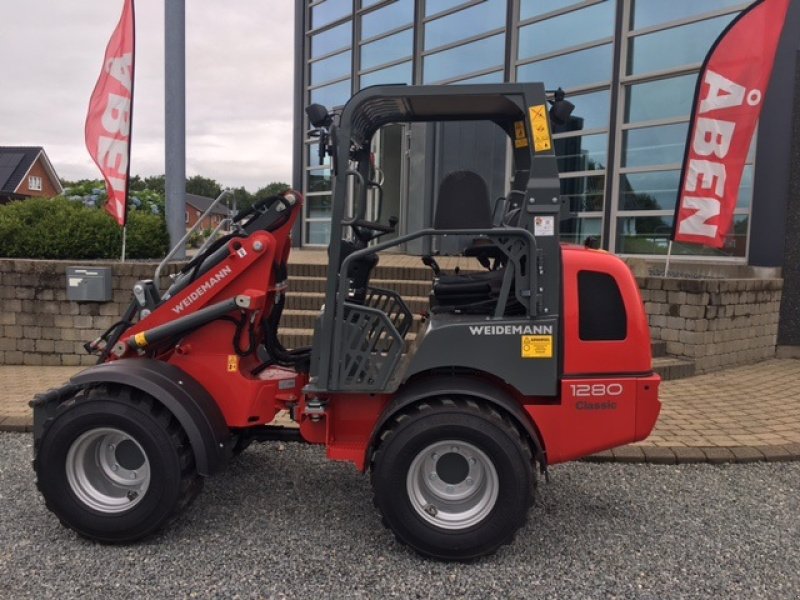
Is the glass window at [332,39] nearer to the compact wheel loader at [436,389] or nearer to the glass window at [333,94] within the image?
the glass window at [333,94]

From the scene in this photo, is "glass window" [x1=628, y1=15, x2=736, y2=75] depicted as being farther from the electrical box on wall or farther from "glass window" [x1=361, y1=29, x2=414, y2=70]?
the electrical box on wall

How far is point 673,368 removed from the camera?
6746mm

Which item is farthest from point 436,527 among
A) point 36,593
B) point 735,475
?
point 735,475

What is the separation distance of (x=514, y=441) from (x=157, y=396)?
70.5 inches

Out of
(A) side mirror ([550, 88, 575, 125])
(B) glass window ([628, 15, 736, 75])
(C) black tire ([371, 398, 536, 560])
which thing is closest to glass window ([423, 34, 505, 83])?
(B) glass window ([628, 15, 736, 75])

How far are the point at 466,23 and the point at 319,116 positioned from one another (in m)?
10.1

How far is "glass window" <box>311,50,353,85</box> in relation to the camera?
1469 centimetres

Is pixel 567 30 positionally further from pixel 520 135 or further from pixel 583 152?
pixel 520 135

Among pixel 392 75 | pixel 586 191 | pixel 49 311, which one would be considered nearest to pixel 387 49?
pixel 392 75

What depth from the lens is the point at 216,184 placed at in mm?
94812

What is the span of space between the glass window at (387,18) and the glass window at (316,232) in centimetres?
445

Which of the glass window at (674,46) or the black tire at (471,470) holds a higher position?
the glass window at (674,46)

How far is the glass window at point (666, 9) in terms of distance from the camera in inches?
352

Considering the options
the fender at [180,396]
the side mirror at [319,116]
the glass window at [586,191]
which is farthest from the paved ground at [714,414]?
the glass window at [586,191]
